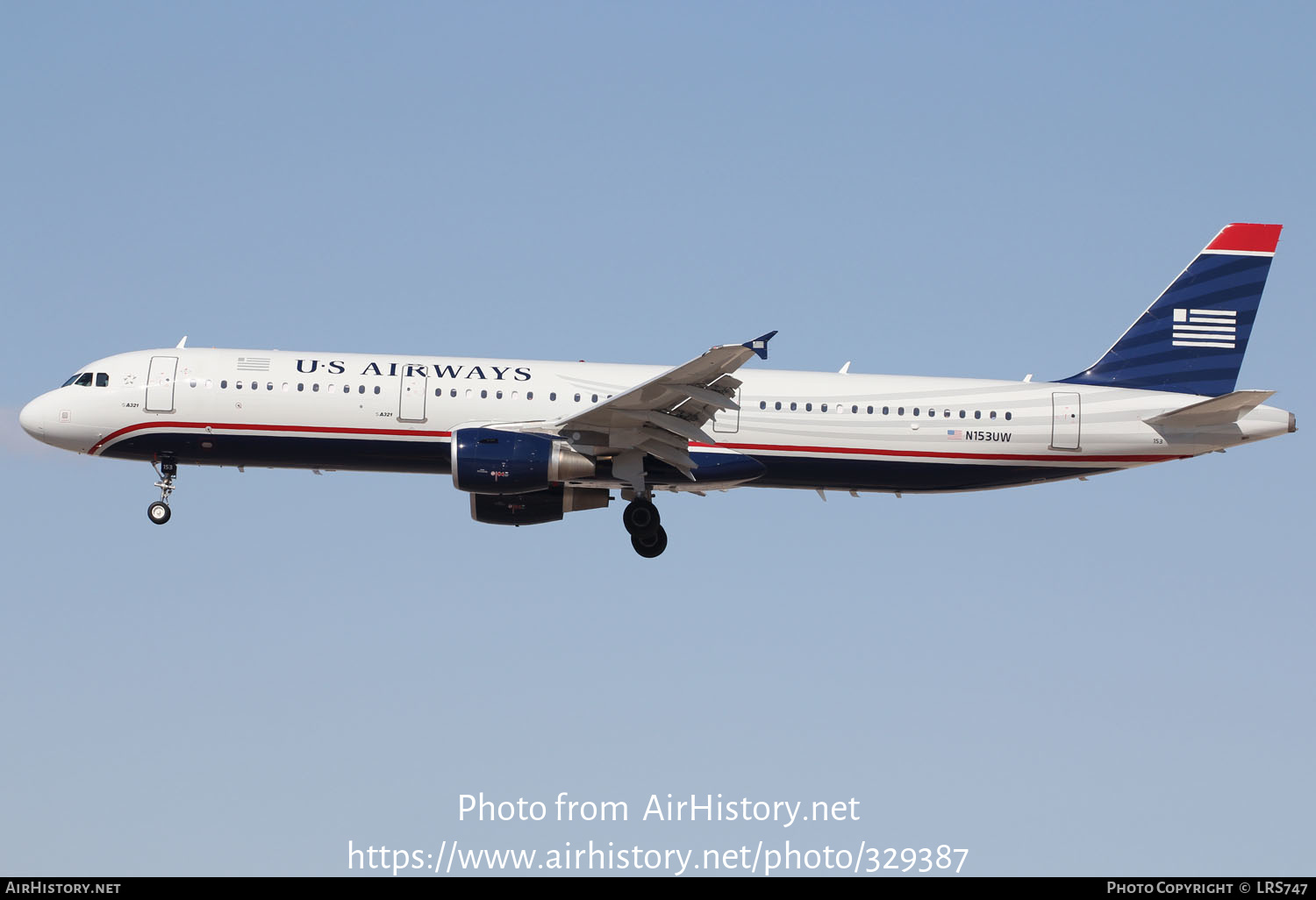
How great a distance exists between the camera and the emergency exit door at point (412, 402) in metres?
35.7

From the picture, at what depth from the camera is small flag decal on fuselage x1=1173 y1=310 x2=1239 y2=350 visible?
3850cm

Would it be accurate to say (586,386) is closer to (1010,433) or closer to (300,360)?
(300,360)

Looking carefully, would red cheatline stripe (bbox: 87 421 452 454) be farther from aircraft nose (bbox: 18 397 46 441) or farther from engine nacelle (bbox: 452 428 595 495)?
aircraft nose (bbox: 18 397 46 441)

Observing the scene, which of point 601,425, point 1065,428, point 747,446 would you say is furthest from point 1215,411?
point 601,425

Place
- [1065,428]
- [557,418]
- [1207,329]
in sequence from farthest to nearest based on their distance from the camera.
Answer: [1207,329] → [1065,428] → [557,418]

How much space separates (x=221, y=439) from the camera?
118 ft

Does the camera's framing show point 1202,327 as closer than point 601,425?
No

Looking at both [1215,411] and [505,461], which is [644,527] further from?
[1215,411]

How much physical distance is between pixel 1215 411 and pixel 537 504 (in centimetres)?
1598

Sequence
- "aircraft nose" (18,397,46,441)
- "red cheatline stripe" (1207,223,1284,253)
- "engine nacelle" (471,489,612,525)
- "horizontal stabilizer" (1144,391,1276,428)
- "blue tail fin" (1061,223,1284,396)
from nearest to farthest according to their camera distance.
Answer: "horizontal stabilizer" (1144,391,1276,428), "aircraft nose" (18,397,46,441), "engine nacelle" (471,489,612,525), "blue tail fin" (1061,223,1284,396), "red cheatline stripe" (1207,223,1284,253)

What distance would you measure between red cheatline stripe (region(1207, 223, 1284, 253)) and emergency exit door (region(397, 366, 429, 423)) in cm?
1992

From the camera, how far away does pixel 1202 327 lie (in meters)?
38.6

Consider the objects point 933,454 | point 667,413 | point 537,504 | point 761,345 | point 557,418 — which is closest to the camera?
point 761,345

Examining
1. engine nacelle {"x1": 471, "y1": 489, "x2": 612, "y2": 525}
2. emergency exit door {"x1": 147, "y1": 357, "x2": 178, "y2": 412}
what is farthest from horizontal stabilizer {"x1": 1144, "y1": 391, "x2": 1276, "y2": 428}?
emergency exit door {"x1": 147, "y1": 357, "x2": 178, "y2": 412}
